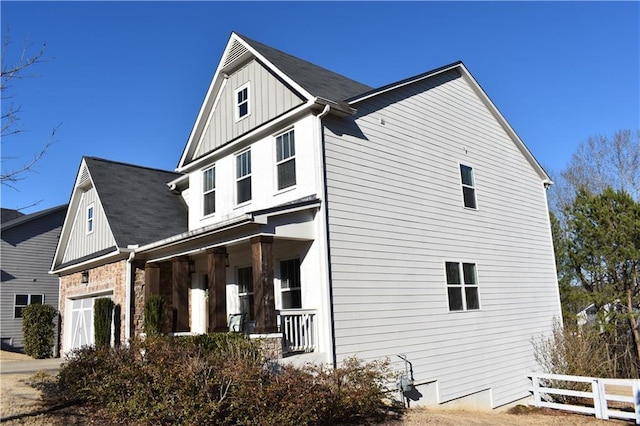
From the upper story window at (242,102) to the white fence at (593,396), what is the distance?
437 inches

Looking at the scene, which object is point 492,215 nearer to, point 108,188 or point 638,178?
point 108,188

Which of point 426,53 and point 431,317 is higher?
point 426,53

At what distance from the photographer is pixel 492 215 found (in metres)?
15.3

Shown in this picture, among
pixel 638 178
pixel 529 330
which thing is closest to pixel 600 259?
pixel 529 330

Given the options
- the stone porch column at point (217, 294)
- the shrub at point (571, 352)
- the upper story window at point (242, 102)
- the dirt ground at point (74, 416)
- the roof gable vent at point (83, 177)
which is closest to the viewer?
the dirt ground at point (74, 416)

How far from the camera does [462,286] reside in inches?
531

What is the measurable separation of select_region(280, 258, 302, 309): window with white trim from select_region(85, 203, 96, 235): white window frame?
899cm

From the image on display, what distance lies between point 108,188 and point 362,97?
9998 millimetres

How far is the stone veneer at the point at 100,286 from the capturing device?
1473cm

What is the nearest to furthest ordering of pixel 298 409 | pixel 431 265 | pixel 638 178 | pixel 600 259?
1. pixel 298 409
2. pixel 431 265
3. pixel 600 259
4. pixel 638 178

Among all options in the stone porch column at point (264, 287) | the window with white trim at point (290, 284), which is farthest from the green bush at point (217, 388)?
the window with white trim at point (290, 284)

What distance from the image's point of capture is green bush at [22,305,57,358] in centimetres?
2025

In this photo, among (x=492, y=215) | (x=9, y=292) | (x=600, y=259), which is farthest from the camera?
(x=9, y=292)

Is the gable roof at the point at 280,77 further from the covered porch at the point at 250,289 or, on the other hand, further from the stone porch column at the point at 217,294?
the stone porch column at the point at 217,294
